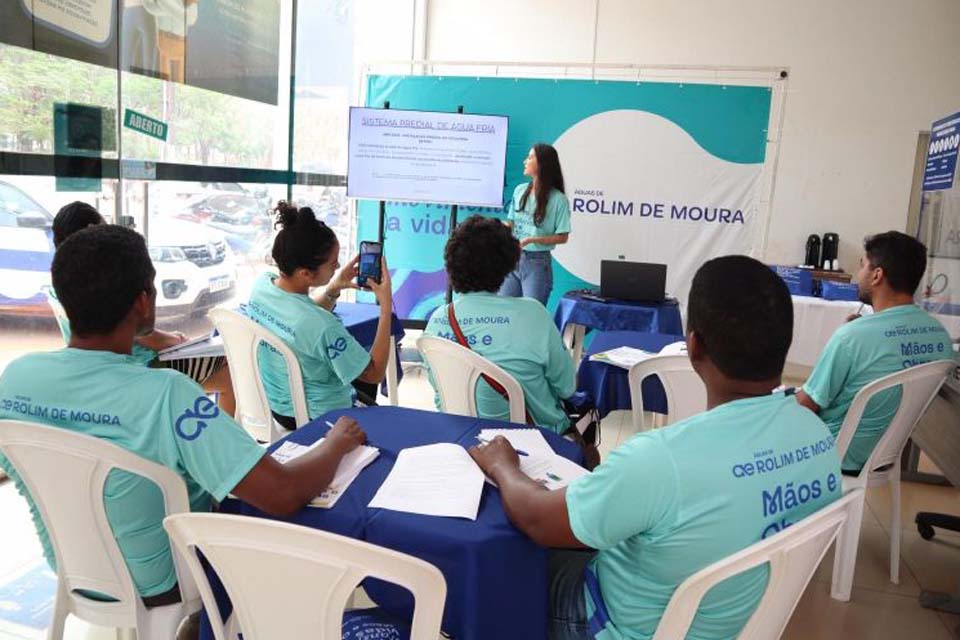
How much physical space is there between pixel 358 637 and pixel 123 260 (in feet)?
2.81

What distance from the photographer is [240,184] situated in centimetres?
518

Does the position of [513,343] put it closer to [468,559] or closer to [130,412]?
[468,559]

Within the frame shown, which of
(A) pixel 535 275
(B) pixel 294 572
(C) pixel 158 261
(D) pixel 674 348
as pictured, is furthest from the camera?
(A) pixel 535 275

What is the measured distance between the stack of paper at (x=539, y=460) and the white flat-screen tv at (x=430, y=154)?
4249 millimetres

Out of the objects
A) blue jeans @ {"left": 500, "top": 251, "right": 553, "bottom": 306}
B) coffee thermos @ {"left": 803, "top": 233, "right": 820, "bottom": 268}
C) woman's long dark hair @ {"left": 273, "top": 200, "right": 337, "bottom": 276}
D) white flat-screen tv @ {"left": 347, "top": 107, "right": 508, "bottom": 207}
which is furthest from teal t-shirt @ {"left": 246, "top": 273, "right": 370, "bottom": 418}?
coffee thermos @ {"left": 803, "top": 233, "right": 820, "bottom": 268}

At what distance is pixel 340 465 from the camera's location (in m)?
1.54

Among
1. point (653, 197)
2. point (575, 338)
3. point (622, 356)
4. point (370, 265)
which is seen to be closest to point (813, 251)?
point (653, 197)

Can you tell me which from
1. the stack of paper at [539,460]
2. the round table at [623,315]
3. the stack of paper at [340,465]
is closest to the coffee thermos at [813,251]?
the round table at [623,315]

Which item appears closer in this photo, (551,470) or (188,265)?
(551,470)

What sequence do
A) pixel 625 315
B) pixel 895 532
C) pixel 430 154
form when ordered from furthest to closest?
pixel 430 154 < pixel 625 315 < pixel 895 532

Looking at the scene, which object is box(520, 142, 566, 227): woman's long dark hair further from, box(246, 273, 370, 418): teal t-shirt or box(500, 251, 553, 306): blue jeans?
box(246, 273, 370, 418): teal t-shirt

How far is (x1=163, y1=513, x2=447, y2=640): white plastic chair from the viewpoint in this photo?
0.98 m

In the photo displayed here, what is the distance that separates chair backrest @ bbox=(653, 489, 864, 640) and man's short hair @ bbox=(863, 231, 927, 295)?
5.50 feet

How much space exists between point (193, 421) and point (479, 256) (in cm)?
123
